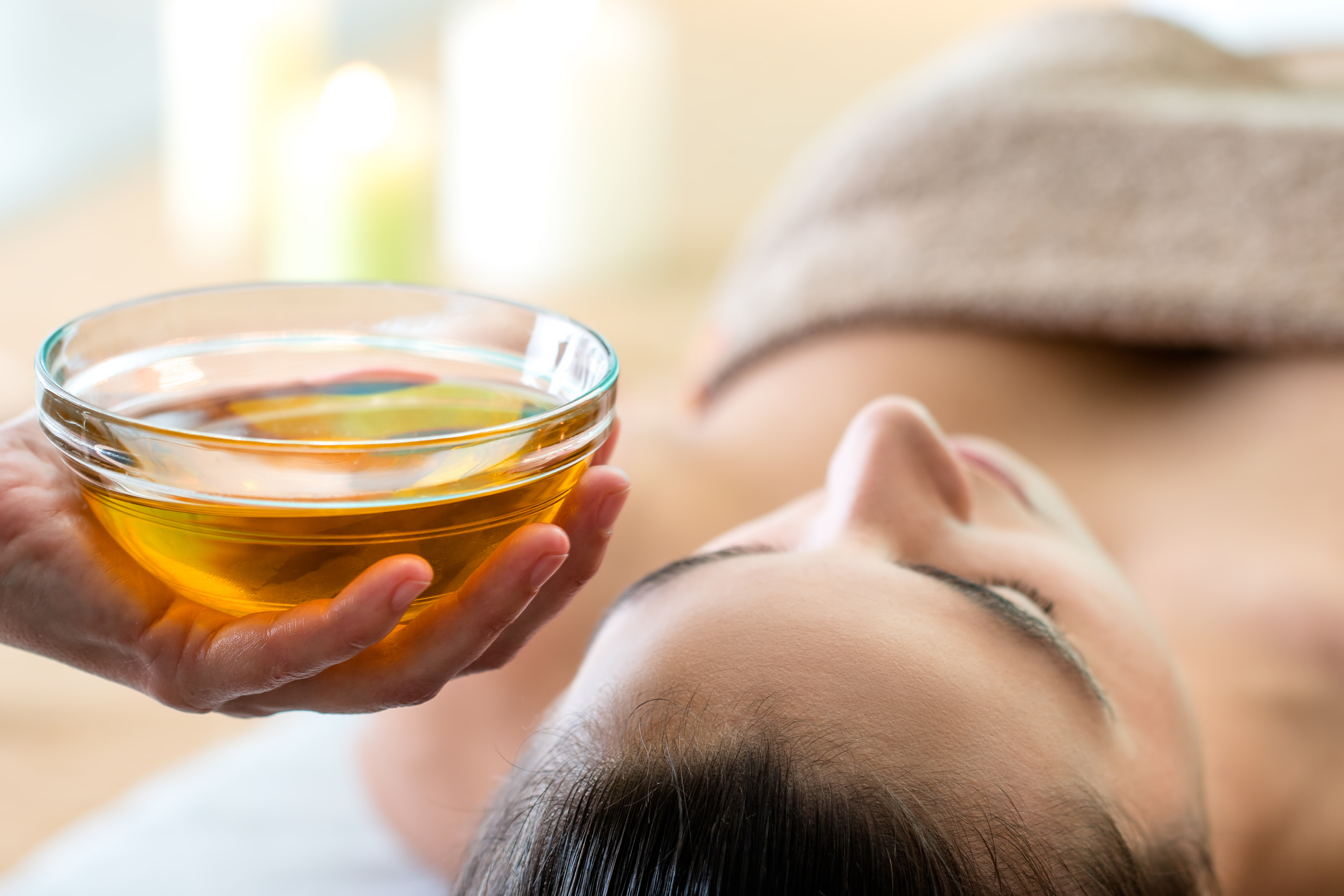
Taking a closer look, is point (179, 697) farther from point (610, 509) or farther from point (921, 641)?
point (921, 641)

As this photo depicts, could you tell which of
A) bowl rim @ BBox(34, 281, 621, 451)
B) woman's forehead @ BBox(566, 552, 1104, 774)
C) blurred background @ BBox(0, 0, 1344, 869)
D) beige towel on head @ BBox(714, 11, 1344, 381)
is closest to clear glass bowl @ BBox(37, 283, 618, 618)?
bowl rim @ BBox(34, 281, 621, 451)

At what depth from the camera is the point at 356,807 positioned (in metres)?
1.12

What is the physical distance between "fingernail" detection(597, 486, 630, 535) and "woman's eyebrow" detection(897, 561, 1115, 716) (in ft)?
0.57

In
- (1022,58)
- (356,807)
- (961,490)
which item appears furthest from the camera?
(1022,58)

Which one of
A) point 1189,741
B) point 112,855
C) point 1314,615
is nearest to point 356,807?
point 112,855

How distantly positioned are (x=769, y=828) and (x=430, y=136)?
6.02ft

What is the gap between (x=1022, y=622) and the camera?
604 mm

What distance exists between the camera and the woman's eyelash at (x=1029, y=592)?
2.12 feet

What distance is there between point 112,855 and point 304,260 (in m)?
1.30

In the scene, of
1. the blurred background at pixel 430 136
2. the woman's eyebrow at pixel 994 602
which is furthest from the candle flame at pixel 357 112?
the woman's eyebrow at pixel 994 602

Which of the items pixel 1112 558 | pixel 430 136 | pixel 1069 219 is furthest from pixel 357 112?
pixel 1112 558

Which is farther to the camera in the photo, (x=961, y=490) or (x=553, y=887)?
(x=961, y=490)

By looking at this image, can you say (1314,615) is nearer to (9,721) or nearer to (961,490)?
(961,490)

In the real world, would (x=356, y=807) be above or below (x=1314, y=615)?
below
